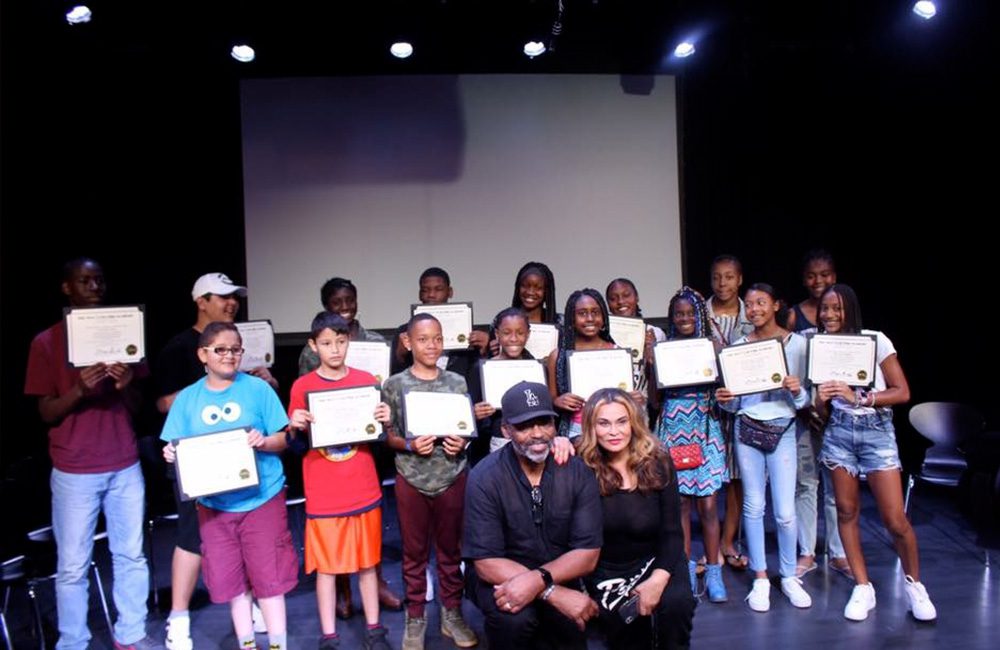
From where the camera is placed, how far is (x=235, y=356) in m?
3.90

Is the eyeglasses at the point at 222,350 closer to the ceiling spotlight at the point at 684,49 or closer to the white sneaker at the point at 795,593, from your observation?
the white sneaker at the point at 795,593

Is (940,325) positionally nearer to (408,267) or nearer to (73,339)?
(408,267)

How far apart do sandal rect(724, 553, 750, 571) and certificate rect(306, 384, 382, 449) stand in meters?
2.47

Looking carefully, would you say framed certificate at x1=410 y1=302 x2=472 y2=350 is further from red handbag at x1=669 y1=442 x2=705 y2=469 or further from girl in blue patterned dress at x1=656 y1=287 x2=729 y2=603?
red handbag at x1=669 y1=442 x2=705 y2=469

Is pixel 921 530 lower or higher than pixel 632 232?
lower

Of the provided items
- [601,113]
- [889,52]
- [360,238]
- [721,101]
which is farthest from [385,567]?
[889,52]

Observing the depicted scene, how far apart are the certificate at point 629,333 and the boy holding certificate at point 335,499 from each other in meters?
1.56

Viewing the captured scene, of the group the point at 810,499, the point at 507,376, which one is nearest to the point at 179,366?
the point at 507,376

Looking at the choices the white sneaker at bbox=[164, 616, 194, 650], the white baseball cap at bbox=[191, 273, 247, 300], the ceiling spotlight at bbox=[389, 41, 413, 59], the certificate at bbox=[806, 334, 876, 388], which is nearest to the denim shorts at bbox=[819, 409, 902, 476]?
the certificate at bbox=[806, 334, 876, 388]

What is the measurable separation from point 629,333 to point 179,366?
2532 mm

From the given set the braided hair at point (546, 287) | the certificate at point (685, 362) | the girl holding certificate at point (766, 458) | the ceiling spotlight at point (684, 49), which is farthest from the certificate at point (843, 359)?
the ceiling spotlight at point (684, 49)

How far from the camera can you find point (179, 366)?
14.4ft

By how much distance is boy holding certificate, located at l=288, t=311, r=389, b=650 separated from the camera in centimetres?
407

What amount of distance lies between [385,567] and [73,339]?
2510 millimetres
